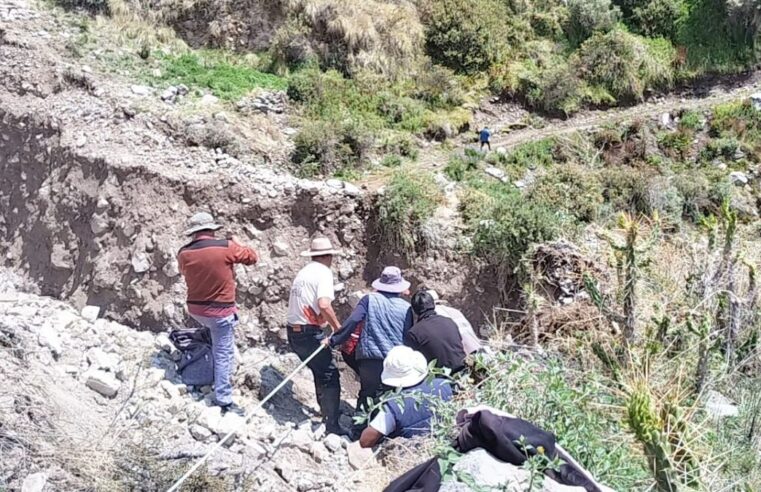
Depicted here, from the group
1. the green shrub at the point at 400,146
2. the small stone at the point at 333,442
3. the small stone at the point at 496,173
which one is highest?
the green shrub at the point at 400,146

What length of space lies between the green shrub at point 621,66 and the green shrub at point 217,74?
6681mm

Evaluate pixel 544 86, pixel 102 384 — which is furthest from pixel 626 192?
pixel 102 384

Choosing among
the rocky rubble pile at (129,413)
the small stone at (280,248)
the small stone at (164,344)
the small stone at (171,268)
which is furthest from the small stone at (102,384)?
the small stone at (280,248)

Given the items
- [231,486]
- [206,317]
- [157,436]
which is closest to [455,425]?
[231,486]

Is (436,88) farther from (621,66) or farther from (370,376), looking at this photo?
(370,376)

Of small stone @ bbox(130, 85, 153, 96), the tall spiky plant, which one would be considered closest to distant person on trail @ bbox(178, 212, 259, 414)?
the tall spiky plant

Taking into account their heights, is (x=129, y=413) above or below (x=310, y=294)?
below

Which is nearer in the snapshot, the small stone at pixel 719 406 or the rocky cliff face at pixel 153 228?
the small stone at pixel 719 406

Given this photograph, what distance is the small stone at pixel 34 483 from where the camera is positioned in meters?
4.26

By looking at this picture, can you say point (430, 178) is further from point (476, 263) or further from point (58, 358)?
point (58, 358)

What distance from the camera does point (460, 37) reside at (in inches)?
553

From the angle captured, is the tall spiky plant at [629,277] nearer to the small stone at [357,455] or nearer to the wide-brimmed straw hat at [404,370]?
the wide-brimmed straw hat at [404,370]

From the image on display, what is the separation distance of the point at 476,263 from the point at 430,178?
1.63 meters

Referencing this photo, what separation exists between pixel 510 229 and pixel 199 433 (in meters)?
4.05
